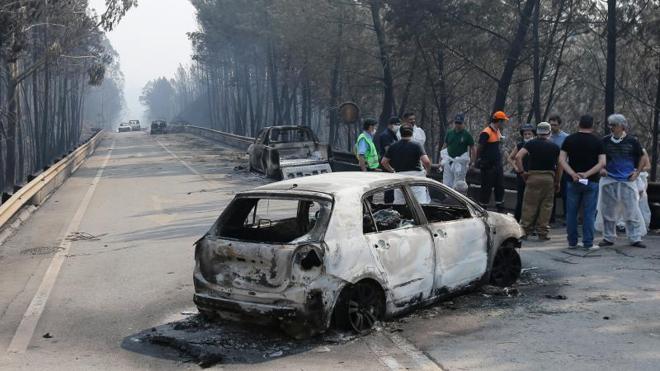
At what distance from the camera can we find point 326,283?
5793mm

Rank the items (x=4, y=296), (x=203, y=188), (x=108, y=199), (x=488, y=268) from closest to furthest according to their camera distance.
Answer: (x=488, y=268) → (x=4, y=296) → (x=108, y=199) → (x=203, y=188)

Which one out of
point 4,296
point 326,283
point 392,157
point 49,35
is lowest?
point 4,296

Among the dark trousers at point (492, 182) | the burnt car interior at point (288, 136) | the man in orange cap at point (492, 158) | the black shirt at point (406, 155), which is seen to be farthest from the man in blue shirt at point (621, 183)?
the burnt car interior at point (288, 136)

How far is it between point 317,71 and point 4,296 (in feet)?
119

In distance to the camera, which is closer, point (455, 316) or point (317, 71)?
point (455, 316)

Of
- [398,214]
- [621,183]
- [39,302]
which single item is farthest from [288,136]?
[398,214]

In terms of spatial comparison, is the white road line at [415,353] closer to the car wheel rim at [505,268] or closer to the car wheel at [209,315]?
the car wheel at [209,315]

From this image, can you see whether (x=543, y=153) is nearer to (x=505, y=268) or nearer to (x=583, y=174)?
(x=583, y=174)

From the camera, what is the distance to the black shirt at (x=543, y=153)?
10062mm

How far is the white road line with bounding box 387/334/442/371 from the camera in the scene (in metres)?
5.27

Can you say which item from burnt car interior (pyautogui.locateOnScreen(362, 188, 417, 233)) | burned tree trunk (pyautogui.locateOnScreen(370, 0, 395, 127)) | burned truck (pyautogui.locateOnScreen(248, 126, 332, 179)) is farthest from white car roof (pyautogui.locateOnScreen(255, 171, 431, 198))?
burned tree trunk (pyautogui.locateOnScreen(370, 0, 395, 127))

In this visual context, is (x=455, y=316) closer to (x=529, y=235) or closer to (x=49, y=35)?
(x=529, y=235)

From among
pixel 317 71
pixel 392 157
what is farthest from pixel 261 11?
pixel 392 157

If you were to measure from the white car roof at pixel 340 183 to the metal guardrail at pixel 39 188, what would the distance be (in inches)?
289
